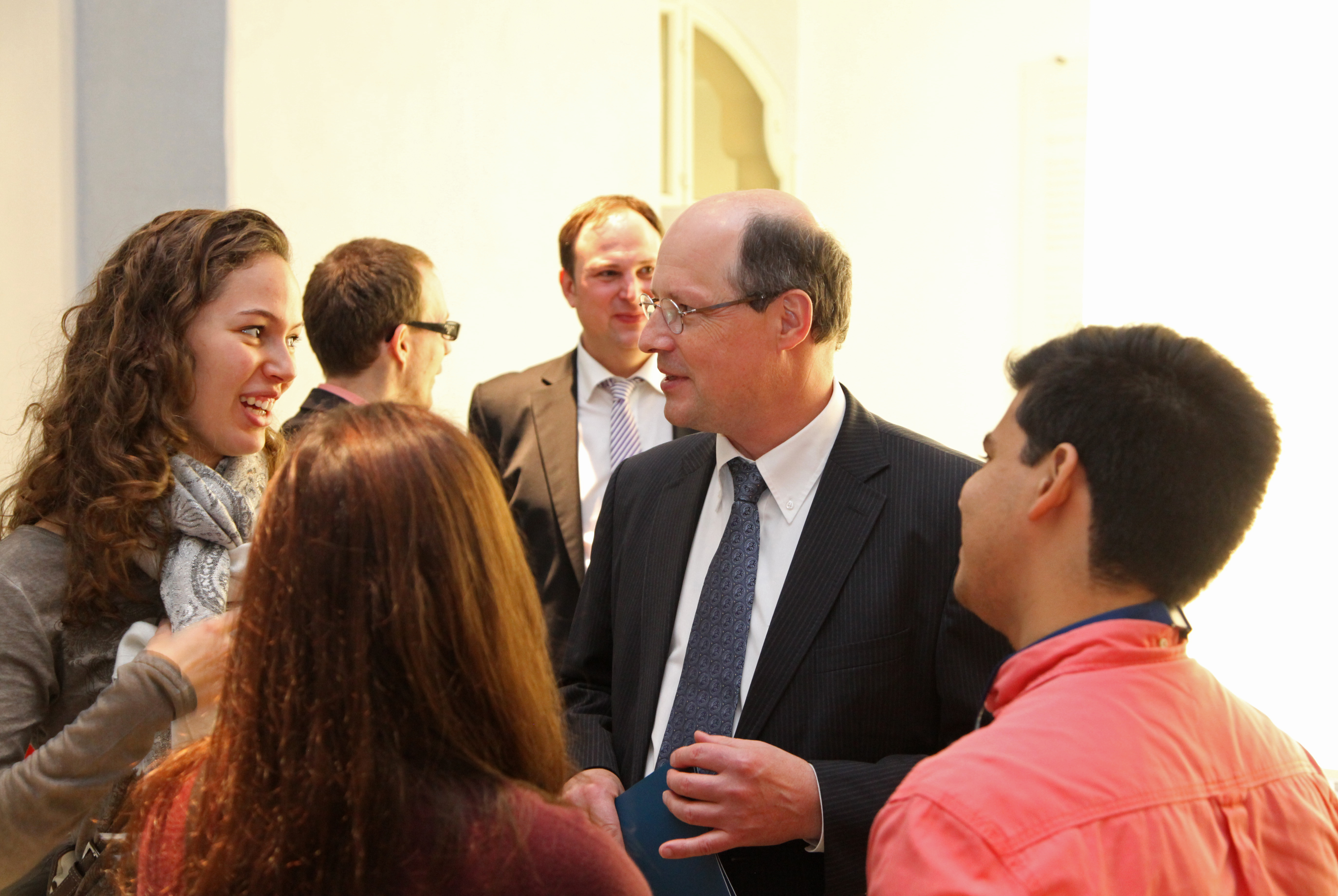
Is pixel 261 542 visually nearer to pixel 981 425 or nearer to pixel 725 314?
pixel 725 314

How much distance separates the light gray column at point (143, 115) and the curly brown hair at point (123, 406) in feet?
4.69

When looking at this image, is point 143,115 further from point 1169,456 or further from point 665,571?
point 1169,456

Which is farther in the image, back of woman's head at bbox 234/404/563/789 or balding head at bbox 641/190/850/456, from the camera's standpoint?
balding head at bbox 641/190/850/456

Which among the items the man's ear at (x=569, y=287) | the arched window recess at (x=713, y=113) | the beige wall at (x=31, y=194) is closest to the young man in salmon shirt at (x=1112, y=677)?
the man's ear at (x=569, y=287)

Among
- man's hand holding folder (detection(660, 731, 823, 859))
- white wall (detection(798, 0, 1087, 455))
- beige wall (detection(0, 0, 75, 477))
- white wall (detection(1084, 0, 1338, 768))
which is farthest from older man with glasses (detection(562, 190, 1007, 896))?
white wall (detection(798, 0, 1087, 455))

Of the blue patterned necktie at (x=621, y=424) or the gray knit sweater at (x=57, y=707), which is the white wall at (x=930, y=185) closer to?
the blue patterned necktie at (x=621, y=424)

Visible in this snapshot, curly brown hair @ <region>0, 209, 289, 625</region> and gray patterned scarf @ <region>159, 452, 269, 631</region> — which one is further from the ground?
curly brown hair @ <region>0, 209, 289, 625</region>

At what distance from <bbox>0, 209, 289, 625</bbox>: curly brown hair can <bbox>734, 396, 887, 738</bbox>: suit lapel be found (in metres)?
0.97

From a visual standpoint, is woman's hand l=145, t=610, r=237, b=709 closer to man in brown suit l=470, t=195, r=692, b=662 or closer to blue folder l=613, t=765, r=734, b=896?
blue folder l=613, t=765, r=734, b=896

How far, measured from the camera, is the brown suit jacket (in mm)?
3207

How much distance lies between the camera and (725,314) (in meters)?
2.02

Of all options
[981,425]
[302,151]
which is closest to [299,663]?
[302,151]

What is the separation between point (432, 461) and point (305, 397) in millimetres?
2596

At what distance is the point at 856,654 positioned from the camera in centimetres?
174
